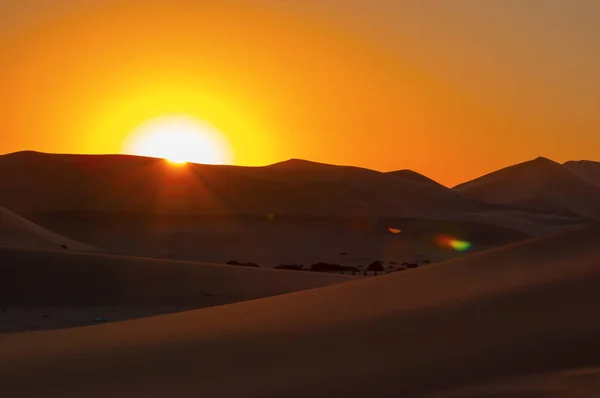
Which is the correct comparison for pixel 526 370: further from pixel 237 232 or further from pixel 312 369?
pixel 237 232

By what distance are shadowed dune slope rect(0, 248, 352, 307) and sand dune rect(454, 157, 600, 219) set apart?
86727mm

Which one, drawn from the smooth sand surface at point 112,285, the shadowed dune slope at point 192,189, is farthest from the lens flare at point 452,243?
the smooth sand surface at point 112,285

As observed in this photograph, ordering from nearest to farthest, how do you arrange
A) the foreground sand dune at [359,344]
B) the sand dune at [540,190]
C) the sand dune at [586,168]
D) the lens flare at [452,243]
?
the foreground sand dune at [359,344] → the lens flare at [452,243] → the sand dune at [540,190] → the sand dune at [586,168]

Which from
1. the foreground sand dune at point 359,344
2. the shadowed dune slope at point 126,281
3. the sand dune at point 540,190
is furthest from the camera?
the sand dune at point 540,190

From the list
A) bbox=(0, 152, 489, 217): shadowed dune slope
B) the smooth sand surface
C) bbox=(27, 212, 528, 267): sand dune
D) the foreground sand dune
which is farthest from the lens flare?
the foreground sand dune

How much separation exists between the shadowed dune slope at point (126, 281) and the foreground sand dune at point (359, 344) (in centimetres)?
850

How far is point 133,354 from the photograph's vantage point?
876cm

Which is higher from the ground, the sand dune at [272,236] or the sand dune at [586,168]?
the sand dune at [586,168]

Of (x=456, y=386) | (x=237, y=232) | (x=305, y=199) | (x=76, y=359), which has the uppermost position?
(x=305, y=199)

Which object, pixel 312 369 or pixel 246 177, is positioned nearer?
pixel 312 369

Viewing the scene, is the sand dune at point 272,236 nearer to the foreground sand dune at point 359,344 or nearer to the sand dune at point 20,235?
the sand dune at point 20,235

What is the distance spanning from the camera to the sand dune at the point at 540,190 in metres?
115

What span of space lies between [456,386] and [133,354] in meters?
3.76

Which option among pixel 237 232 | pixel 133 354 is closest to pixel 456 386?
pixel 133 354
